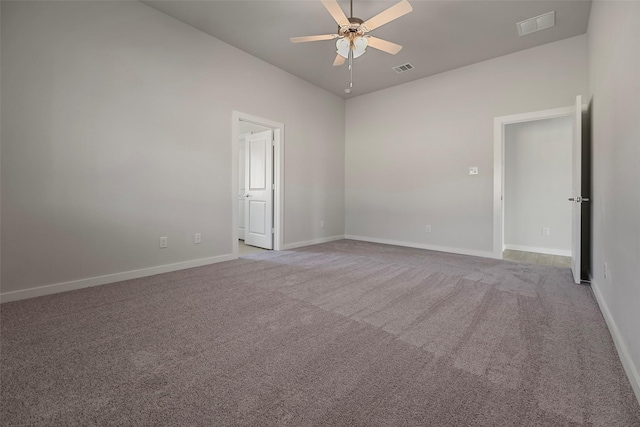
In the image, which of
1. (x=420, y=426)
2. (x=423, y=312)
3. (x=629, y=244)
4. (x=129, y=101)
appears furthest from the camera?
(x=129, y=101)

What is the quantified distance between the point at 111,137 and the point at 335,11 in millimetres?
2504

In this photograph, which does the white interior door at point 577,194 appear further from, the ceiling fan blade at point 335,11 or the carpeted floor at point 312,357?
the ceiling fan blade at point 335,11

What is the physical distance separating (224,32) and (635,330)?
180 inches

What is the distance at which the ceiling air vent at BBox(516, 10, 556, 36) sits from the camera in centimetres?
313

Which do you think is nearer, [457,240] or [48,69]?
[48,69]

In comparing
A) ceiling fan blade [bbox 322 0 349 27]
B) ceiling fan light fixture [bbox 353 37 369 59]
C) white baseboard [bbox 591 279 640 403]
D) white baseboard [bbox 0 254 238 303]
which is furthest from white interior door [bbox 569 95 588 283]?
white baseboard [bbox 0 254 238 303]

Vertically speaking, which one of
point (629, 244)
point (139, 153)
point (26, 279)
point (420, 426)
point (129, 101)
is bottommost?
point (420, 426)

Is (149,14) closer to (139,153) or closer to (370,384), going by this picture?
(139,153)

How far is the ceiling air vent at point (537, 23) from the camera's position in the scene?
3.13 metres

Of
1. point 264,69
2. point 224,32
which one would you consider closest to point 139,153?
point 224,32

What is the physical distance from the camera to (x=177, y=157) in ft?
11.0

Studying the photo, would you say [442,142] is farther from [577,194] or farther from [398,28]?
[577,194]

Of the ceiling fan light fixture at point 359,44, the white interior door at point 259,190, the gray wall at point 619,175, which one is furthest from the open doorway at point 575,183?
the white interior door at point 259,190

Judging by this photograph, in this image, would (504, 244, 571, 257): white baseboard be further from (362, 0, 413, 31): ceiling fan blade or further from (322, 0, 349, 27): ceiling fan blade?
(322, 0, 349, 27): ceiling fan blade
